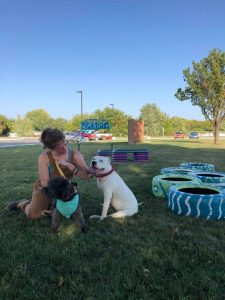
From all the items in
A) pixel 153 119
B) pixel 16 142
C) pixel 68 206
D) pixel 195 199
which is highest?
pixel 153 119

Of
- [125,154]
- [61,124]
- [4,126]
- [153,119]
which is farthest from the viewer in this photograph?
[61,124]

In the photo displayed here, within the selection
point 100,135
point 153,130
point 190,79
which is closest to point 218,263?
point 190,79

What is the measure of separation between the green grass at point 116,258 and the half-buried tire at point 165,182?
1.08 m

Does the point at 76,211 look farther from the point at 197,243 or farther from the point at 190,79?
the point at 190,79

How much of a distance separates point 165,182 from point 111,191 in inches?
74.2

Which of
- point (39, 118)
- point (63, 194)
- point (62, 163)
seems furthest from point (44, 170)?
point (39, 118)

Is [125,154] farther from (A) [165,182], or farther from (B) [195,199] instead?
(B) [195,199]

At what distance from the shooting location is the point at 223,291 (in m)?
2.91

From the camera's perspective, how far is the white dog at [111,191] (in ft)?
16.4

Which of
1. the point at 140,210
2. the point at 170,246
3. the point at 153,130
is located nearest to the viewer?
the point at 170,246

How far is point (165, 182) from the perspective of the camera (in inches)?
Result: 256

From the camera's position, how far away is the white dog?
4.98 metres

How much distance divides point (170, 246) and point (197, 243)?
0.37 meters

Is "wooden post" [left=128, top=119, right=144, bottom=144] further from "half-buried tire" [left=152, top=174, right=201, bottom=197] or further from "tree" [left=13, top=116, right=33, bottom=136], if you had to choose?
"tree" [left=13, top=116, right=33, bottom=136]
